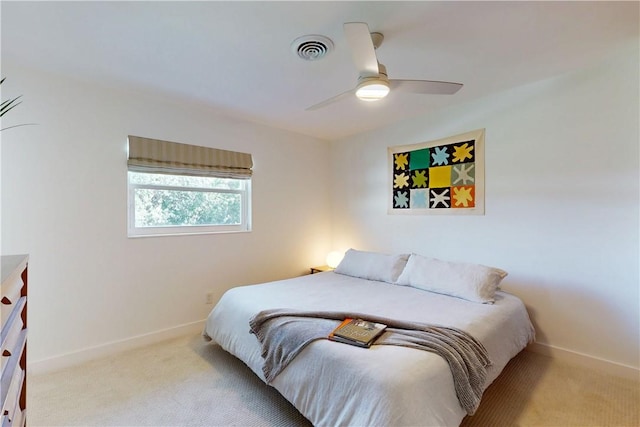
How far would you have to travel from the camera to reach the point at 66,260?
2.41 meters

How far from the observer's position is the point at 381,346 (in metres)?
1.58

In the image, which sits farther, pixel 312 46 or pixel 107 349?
pixel 107 349

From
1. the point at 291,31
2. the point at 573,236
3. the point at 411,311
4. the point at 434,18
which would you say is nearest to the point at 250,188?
the point at 291,31

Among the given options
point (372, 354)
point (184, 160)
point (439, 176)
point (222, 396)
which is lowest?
point (222, 396)

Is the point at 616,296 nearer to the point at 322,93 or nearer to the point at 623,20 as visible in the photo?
the point at 623,20

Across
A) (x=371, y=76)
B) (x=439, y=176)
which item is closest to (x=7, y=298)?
(x=371, y=76)

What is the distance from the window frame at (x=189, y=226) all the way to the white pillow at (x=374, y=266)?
1197 mm

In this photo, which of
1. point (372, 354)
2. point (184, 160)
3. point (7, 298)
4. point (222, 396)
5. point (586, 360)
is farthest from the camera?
point (184, 160)

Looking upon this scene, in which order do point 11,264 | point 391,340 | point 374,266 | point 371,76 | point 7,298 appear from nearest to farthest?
1. point 7,298
2. point 11,264
3. point 391,340
4. point 371,76
5. point 374,266

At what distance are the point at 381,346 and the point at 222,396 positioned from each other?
1.16 meters

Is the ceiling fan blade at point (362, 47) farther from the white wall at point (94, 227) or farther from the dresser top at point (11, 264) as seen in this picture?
the white wall at point (94, 227)

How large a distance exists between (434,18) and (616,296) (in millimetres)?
2307

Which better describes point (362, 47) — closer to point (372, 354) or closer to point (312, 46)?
point (312, 46)

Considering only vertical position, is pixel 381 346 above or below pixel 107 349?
above
